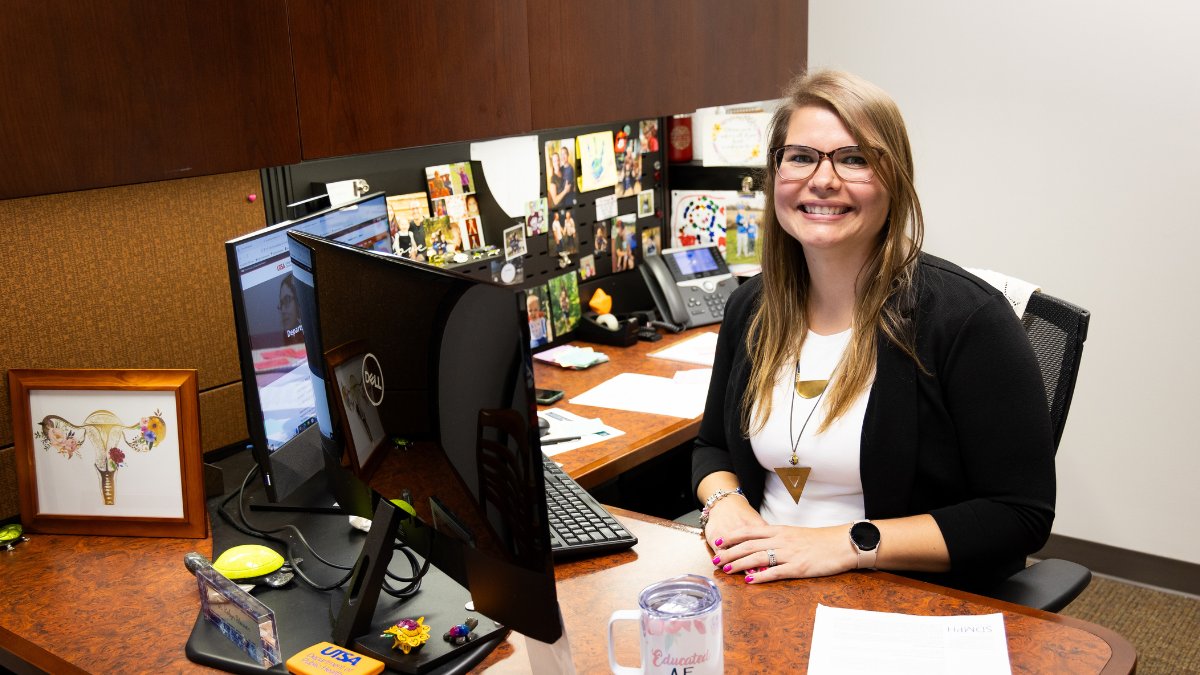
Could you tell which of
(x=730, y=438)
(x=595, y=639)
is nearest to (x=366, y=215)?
(x=730, y=438)

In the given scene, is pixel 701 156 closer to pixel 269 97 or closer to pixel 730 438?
pixel 730 438

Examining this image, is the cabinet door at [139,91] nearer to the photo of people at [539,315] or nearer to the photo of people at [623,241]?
the photo of people at [539,315]

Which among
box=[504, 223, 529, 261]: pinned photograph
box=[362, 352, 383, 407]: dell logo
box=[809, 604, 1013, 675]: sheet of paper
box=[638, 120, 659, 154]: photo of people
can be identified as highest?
box=[638, 120, 659, 154]: photo of people

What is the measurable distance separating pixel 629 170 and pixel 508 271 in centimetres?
56

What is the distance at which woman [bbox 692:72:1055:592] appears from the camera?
59.3 inches

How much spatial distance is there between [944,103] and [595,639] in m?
2.40

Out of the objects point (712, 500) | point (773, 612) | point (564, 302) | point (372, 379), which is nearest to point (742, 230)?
point (564, 302)

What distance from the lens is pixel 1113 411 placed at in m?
3.03

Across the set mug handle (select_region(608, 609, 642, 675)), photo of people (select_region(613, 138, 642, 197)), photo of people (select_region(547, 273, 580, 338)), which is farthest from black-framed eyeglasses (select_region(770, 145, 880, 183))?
photo of people (select_region(613, 138, 642, 197))

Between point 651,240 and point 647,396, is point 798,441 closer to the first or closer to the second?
point 647,396

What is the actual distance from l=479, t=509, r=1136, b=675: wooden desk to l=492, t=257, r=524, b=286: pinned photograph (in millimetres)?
1171

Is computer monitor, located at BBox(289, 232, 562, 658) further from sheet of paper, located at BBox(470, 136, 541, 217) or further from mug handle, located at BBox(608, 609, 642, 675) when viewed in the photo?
sheet of paper, located at BBox(470, 136, 541, 217)

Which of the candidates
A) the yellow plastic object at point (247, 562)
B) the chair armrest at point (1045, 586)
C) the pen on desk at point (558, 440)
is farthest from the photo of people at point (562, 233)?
the chair armrest at point (1045, 586)

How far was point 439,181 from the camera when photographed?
8.00ft
